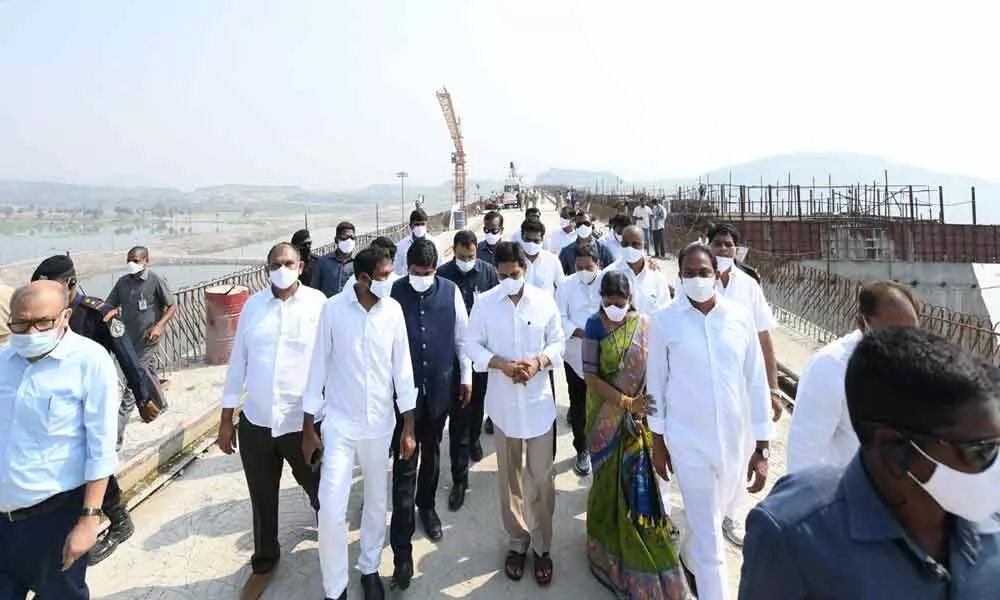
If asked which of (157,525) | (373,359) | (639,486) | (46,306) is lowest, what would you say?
(157,525)

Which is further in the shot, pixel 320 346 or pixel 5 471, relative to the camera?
pixel 320 346

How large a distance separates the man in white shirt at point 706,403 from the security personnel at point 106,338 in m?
3.50

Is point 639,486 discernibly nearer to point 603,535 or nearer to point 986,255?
point 603,535

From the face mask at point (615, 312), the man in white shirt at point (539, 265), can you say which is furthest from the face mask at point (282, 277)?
the man in white shirt at point (539, 265)

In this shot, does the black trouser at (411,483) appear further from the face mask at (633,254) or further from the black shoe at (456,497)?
the face mask at (633,254)

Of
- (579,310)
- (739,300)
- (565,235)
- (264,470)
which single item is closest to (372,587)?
(264,470)

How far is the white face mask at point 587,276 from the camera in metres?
4.82

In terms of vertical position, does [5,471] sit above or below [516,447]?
above

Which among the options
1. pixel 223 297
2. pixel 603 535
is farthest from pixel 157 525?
pixel 223 297

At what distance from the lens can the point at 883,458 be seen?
114 cm

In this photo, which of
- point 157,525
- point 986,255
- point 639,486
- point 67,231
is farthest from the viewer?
point 67,231

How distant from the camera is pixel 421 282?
3752 mm

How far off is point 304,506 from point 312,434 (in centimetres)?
150

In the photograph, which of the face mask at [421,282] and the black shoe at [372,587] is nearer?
the black shoe at [372,587]
